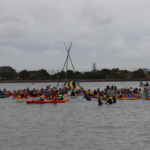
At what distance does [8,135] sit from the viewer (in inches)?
890

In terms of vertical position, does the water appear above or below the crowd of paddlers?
below

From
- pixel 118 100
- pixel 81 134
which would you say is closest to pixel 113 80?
pixel 118 100

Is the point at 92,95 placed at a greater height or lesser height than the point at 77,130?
greater

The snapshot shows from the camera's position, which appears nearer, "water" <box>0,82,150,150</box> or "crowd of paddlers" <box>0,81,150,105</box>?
"water" <box>0,82,150,150</box>

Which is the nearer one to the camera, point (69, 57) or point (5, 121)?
point (5, 121)

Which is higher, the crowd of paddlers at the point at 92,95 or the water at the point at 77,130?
the crowd of paddlers at the point at 92,95

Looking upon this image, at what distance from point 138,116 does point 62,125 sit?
31.8 feet

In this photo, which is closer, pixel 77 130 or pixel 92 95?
pixel 77 130

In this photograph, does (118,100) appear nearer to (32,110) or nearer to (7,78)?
(32,110)

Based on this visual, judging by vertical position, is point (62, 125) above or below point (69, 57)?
below

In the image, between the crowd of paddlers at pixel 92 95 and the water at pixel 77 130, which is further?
the crowd of paddlers at pixel 92 95

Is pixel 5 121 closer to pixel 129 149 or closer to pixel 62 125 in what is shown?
pixel 62 125

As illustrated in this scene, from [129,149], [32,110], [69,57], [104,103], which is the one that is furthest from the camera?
[69,57]

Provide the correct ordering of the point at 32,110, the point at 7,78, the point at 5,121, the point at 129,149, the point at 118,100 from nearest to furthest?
the point at 129,149, the point at 5,121, the point at 32,110, the point at 118,100, the point at 7,78
